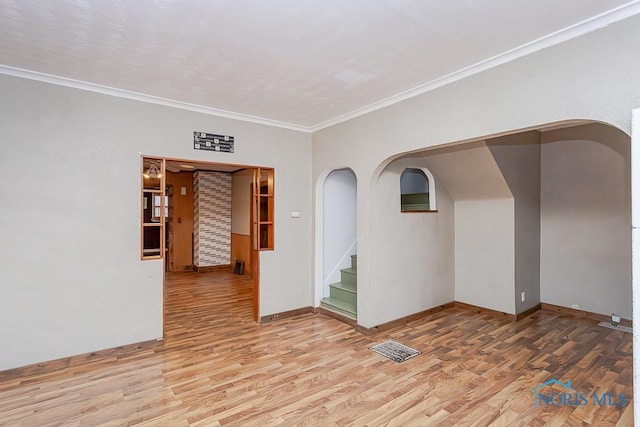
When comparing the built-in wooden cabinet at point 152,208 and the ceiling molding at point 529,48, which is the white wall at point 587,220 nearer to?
the ceiling molding at point 529,48

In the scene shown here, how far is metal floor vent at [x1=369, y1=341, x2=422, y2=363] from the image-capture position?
11.1 ft

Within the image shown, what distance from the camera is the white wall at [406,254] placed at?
4.10 metres

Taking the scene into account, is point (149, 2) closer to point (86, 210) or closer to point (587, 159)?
point (86, 210)

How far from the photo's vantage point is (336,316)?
456 centimetres

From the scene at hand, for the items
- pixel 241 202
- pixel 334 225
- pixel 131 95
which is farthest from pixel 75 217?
pixel 241 202

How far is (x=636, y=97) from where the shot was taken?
1.99 m

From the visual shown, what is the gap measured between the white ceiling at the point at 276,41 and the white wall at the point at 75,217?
1.02 feet

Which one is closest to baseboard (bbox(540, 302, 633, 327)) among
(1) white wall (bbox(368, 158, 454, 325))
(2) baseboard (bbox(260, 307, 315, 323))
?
(1) white wall (bbox(368, 158, 454, 325))

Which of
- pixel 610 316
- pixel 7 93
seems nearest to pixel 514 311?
pixel 610 316

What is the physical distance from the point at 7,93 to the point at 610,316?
7061 millimetres

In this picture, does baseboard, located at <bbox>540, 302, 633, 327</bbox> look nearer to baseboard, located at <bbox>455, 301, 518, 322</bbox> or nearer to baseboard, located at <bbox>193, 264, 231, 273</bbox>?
baseboard, located at <bbox>455, 301, 518, 322</bbox>

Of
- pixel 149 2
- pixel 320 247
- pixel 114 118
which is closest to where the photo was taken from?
pixel 149 2

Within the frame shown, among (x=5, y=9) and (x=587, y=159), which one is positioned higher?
(x=5, y=9)
